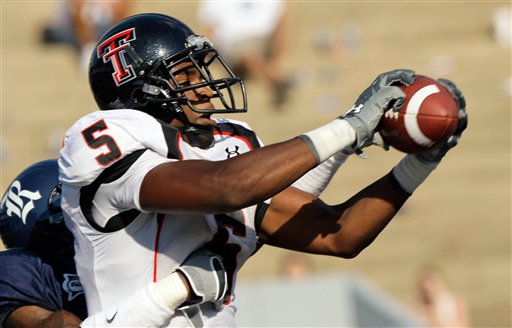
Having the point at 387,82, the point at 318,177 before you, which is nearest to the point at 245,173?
the point at 387,82

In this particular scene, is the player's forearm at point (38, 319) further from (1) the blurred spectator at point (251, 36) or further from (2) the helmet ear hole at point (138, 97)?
(1) the blurred spectator at point (251, 36)

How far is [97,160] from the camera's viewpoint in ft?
9.50

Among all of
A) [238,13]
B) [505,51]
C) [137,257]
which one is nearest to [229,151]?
[137,257]

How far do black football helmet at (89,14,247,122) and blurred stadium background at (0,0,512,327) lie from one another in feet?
15.8

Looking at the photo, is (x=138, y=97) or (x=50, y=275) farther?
(x=50, y=275)

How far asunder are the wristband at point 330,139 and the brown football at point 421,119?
17 centimetres

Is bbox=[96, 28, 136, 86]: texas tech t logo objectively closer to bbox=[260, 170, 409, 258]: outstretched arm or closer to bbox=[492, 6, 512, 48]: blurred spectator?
bbox=[260, 170, 409, 258]: outstretched arm

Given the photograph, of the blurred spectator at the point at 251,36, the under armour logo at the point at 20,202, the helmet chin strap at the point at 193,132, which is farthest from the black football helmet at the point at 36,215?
the blurred spectator at the point at 251,36

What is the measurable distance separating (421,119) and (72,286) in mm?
1397

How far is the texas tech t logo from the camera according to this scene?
10.6 ft

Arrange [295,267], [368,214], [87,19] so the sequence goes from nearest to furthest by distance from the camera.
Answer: [368,214] → [295,267] → [87,19]

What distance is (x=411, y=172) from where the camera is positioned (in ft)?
10.7

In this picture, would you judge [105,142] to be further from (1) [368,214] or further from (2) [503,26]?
(2) [503,26]

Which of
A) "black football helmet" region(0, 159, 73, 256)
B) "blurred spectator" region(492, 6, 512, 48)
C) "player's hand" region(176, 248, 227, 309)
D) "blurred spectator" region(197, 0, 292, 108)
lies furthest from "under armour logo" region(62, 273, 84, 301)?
"blurred spectator" region(492, 6, 512, 48)
